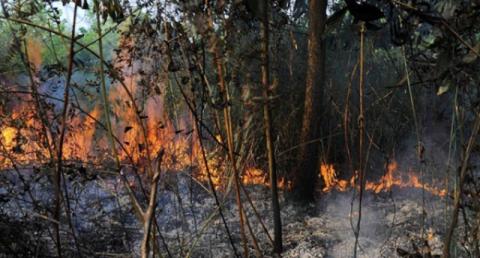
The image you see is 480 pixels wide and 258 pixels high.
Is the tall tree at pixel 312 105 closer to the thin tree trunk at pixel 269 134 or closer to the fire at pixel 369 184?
the fire at pixel 369 184

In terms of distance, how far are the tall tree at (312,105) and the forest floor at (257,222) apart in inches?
8.9

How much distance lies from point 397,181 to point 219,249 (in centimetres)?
295

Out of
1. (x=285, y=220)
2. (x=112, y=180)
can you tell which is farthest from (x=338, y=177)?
(x=112, y=180)

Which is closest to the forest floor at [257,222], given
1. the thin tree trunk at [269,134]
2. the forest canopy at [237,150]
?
the forest canopy at [237,150]

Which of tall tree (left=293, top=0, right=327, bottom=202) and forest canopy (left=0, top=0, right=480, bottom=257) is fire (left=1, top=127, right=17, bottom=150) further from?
tall tree (left=293, top=0, right=327, bottom=202)

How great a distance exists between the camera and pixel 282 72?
6199 mm

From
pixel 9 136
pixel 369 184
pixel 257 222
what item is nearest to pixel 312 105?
pixel 257 222

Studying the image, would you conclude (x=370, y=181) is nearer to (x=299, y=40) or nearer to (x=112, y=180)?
(x=299, y=40)

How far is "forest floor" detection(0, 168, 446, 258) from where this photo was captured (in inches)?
156

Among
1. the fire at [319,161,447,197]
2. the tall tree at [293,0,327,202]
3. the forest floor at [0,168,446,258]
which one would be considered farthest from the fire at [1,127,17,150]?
the fire at [319,161,447,197]

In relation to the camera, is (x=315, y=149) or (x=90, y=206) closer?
(x=90, y=206)

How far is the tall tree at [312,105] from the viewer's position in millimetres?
4652

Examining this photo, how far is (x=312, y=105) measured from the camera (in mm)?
5012

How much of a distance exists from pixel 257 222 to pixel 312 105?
3.87 feet
